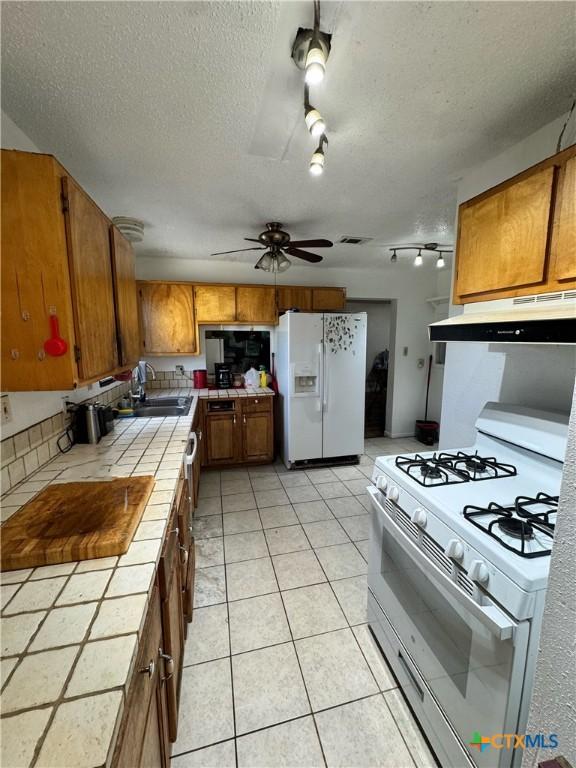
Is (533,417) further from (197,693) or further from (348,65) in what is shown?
(197,693)

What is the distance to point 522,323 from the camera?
42.7 inches

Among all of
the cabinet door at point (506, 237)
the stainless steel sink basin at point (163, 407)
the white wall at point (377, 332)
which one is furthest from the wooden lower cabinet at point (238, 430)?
the white wall at point (377, 332)

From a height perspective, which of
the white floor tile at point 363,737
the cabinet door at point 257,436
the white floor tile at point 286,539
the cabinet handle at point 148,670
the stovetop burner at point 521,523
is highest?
the stovetop burner at point 521,523

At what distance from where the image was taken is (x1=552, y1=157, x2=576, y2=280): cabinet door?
3.64 feet

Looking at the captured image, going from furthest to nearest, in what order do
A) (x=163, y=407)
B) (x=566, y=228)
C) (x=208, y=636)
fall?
1. (x=163, y=407)
2. (x=208, y=636)
3. (x=566, y=228)

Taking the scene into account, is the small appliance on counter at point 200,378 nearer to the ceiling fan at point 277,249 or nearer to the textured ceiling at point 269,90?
the ceiling fan at point 277,249

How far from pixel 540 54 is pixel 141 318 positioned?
11.3 feet

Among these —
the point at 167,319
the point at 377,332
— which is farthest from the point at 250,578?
the point at 377,332

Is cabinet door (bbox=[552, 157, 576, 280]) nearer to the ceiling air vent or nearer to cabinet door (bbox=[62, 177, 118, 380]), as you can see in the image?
cabinet door (bbox=[62, 177, 118, 380])

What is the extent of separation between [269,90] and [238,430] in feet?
9.73

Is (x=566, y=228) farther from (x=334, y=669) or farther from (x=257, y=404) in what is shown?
(x=257, y=404)

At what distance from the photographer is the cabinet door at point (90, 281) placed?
3.71 ft

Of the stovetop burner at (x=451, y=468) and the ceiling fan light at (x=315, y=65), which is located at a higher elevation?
the ceiling fan light at (x=315, y=65)

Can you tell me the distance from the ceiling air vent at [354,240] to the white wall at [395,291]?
2.43 ft
